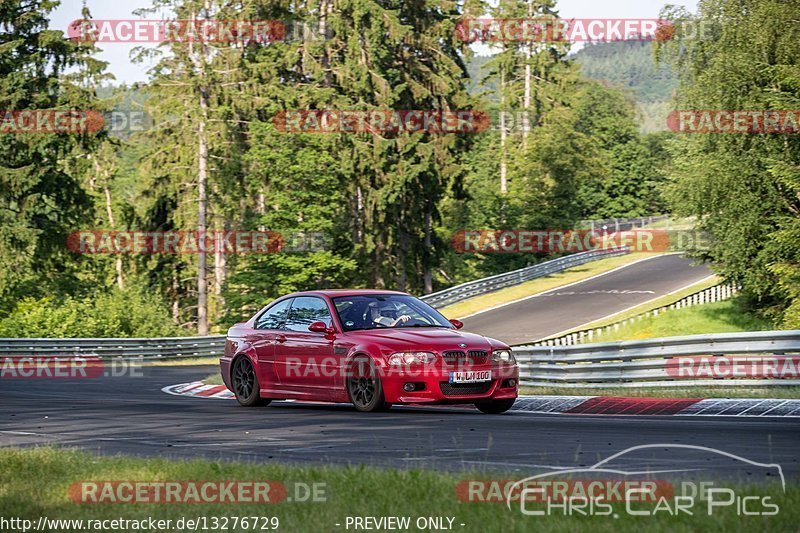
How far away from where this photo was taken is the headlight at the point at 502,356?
1441cm

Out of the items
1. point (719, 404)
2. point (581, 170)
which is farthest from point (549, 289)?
point (719, 404)

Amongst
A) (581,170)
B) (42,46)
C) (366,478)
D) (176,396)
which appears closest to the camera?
(366,478)

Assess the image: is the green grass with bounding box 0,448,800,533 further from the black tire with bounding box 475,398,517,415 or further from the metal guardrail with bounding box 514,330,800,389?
the metal guardrail with bounding box 514,330,800,389

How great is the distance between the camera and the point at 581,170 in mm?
72500

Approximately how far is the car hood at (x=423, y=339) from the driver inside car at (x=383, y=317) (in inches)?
11.7

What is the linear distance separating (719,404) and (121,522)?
9.34 m

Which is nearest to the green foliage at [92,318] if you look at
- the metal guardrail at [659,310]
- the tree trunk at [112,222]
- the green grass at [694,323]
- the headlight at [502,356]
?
the metal guardrail at [659,310]

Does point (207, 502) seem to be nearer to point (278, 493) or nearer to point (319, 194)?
point (278, 493)

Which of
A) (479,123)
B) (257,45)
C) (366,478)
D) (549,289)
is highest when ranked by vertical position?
(257,45)

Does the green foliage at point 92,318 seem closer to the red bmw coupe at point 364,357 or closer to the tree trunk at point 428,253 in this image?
the tree trunk at point 428,253

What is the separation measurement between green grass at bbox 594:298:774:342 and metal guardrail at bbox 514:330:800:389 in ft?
68.6

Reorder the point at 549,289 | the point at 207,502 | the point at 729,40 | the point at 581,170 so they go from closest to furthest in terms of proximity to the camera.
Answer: the point at 207,502, the point at 729,40, the point at 549,289, the point at 581,170

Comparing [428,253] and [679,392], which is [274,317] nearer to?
[679,392]

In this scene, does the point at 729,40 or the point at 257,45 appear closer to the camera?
the point at 729,40
